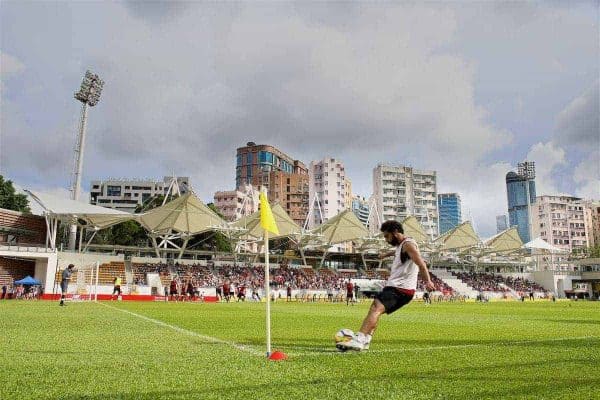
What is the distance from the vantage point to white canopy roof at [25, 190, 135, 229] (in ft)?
164

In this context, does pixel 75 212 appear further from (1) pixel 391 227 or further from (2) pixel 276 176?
(2) pixel 276 176

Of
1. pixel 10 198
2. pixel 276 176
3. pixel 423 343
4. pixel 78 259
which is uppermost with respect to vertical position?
pixel 276 176

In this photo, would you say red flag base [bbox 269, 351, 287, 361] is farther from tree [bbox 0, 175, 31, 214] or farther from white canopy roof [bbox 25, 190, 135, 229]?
tree [bbox 0, 175, 31, 214]

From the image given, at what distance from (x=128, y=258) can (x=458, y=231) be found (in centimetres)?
5601

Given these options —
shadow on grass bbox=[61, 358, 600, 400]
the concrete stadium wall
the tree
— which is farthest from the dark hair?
the tree

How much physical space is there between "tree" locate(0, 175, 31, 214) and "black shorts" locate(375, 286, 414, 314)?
64.0 meters

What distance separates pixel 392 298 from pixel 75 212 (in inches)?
1976

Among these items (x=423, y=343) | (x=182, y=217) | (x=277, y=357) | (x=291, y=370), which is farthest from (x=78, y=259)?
(x=291, y=370)

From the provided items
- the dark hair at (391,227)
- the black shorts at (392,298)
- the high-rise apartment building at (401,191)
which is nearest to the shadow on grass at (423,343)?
the black shorts at (392,298)

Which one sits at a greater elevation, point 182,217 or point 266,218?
point 182,217

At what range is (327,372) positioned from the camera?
4.96 metres

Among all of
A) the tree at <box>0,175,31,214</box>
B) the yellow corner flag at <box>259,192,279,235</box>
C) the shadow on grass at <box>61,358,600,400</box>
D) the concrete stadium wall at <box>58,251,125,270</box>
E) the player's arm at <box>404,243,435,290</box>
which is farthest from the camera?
the tree at <box>0,175,31,214</box>

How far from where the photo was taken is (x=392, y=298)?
20.9 feet

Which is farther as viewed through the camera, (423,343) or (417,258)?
(423,343)
